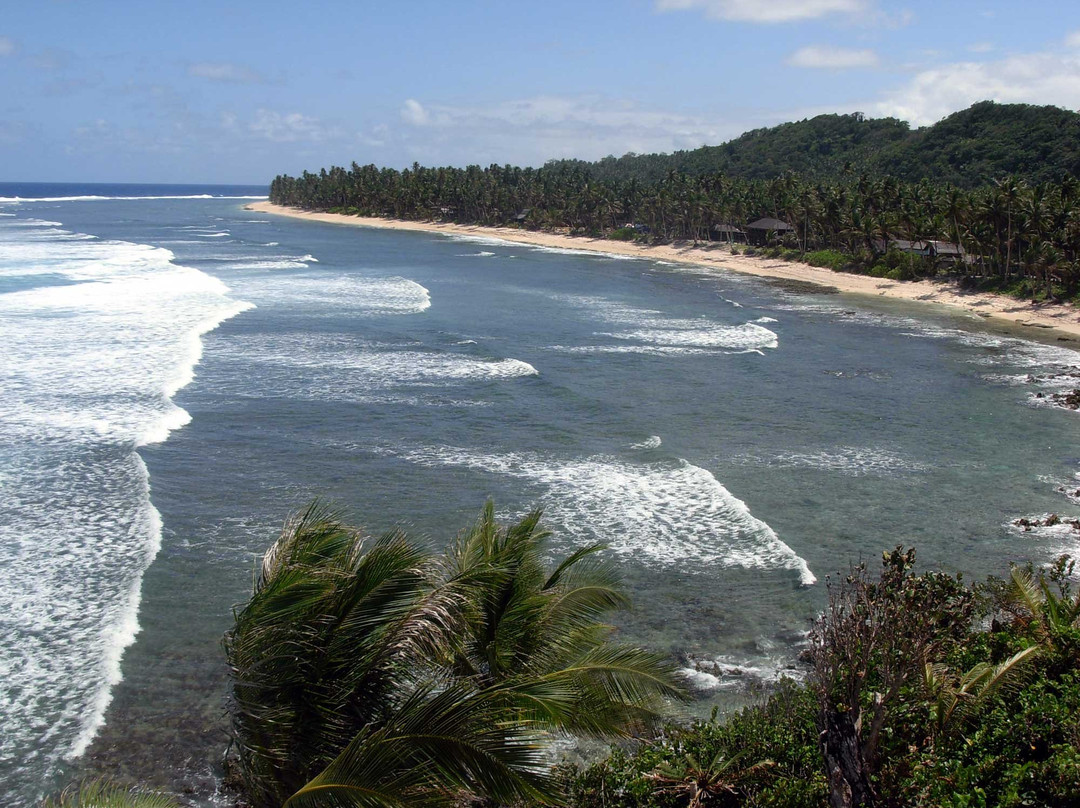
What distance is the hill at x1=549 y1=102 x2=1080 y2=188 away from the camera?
102m

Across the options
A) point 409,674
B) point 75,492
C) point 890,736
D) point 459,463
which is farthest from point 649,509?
point 409,674

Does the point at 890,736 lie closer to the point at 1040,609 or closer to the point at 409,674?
the point at 1040,609

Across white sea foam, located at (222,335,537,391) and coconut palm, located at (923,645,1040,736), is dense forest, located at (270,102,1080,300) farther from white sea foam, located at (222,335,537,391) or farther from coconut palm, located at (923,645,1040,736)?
coconut palm, located at (923,645,1040,736)

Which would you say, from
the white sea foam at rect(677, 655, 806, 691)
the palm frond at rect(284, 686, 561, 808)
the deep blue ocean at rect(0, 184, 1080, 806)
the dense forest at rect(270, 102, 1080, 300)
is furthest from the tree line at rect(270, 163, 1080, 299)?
the palm frond at rect(284, 686, 561, 808)

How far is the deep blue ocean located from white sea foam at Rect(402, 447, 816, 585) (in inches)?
3.5

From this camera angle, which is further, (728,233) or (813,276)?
(728,233)

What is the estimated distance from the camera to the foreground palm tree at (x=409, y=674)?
22.0ft

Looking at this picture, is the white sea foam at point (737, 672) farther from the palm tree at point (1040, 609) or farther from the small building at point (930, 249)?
the small building at point (930, 249)

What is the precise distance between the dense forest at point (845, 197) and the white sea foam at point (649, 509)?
41.8 metres

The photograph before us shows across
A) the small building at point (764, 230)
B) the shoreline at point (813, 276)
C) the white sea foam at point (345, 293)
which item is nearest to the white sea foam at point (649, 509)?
the white sea foam at point (345, 293)

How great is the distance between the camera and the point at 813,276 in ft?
252

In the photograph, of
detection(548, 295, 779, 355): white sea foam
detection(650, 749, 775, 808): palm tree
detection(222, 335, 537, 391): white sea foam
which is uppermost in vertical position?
detection(650, 749, 775, 808): palm tree

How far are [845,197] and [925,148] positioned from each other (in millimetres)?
50407

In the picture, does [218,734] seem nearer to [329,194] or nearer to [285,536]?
[285,536]
